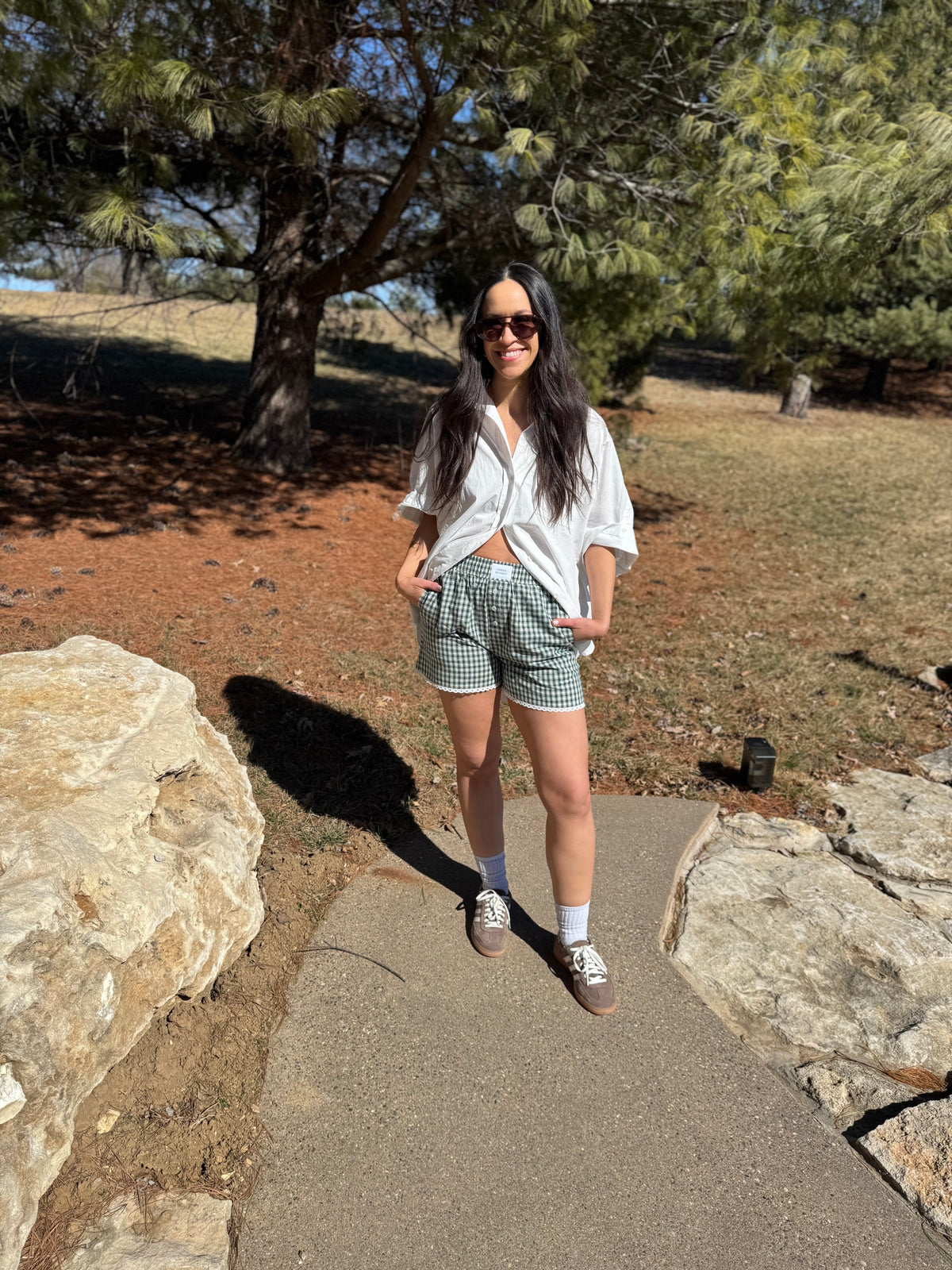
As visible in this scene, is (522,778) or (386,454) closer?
(522,778)

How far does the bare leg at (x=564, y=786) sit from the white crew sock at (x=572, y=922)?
53 millimetres

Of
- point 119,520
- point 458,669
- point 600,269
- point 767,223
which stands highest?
point 767,223

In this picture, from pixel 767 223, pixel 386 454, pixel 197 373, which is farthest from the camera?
pixel 197 373

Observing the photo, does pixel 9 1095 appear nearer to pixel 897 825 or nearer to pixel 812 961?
pixel 812 961

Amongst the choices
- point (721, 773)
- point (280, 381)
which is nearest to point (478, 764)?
point (721, 773)

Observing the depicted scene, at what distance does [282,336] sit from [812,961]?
281 inches

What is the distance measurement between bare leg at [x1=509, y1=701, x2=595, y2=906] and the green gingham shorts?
0.16 feet

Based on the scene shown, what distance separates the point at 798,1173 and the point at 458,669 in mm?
1443

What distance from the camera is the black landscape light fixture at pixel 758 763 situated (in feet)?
13.5

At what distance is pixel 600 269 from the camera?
6.42m

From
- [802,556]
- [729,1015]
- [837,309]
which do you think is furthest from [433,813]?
[837,309]

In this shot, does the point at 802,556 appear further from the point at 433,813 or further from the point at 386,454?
the point at 433,813

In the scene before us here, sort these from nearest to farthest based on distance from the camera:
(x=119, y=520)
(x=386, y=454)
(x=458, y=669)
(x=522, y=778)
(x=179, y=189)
Result: (x=458, y=669) < (x=522, y=778) < (x=119, y=520) < (x=179, y=189) < (x=386, y=454)

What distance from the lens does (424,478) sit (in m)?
2.57
